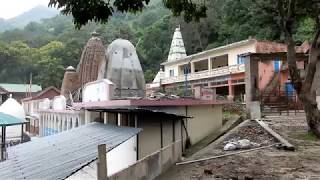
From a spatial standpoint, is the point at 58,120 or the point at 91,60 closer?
the point at 58,120

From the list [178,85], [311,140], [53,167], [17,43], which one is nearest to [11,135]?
[178,85]

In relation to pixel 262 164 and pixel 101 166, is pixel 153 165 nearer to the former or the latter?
pixel 262 164

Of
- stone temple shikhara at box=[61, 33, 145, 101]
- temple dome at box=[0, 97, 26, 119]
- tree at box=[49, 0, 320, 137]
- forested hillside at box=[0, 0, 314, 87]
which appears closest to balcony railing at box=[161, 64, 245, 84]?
forested hillside at box=[0, 0, 314, 87]

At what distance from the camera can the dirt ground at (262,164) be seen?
9570mm

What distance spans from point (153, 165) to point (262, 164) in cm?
314

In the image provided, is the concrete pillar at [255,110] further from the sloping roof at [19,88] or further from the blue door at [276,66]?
the sloping roof at [19,88]

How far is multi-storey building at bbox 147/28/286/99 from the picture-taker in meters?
32.8

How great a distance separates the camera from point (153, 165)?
9719 mm

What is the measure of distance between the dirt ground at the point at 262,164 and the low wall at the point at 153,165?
0.85ft

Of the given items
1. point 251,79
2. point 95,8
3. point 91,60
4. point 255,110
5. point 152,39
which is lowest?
point 255,110

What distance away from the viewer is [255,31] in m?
44.1

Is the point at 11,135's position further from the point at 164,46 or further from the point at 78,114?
the point at 164,46

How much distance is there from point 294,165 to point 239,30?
3681 centimetres

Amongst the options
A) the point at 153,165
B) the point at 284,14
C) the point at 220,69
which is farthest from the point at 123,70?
the point at 153,165
